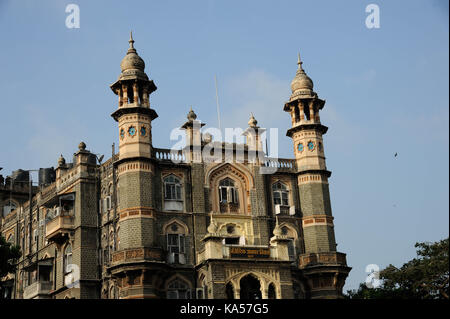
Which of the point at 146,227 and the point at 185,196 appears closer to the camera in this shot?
the point at 146,227

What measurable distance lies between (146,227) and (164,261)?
223cm

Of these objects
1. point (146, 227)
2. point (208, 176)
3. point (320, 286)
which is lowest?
point (320, 286)

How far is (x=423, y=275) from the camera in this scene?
4497cm

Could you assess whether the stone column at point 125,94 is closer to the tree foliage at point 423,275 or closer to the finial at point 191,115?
the finial at point 191,115

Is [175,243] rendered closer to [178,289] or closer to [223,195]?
[178,289]

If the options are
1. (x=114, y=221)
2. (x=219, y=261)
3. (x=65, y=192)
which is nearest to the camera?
(x=219, y=261)

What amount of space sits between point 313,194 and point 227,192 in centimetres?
552

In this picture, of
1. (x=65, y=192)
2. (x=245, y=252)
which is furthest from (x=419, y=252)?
(x=65, y=192)

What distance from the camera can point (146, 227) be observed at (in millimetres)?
43531

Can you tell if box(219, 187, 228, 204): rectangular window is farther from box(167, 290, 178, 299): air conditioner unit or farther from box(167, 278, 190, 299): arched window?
box(167, 290, 178, 299): air conditioner unit

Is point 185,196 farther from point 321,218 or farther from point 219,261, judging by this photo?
point 321,218

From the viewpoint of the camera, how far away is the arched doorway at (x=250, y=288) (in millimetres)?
43594

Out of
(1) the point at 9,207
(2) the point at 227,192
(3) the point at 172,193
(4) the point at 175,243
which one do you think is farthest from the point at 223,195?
(1) the point at 9,207

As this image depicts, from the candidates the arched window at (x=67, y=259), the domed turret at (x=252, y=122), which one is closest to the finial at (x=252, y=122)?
the domed turret at (x=252, y=122)
